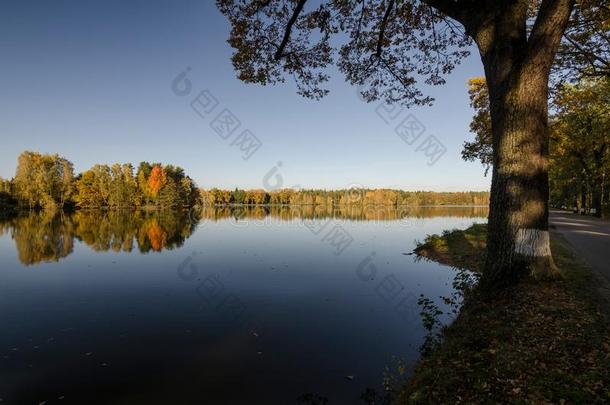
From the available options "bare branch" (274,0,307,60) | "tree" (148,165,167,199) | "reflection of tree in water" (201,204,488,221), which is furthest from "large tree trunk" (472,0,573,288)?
"tree" (148,165,167,199)

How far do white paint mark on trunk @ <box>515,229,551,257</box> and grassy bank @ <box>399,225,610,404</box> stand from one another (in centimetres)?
67

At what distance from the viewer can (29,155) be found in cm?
8675

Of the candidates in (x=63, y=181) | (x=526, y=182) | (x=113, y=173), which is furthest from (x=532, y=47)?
(x=113, y=173)

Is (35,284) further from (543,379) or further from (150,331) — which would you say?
(543,379)

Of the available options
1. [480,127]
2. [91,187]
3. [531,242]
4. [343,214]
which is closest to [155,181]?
[91,187]

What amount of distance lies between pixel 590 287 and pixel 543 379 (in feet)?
17.5

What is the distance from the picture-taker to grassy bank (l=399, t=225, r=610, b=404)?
14.6 ft

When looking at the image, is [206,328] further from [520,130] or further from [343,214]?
[343,214]

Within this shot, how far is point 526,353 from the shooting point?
5355 millimetres

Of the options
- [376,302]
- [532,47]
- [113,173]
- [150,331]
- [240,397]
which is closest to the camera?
[240,397]

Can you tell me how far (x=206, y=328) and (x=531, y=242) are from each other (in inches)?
344

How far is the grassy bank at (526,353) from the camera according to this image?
14.6ft

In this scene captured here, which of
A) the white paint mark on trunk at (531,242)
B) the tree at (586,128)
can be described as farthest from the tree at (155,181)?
the white paint mark on trunk at (531,242)

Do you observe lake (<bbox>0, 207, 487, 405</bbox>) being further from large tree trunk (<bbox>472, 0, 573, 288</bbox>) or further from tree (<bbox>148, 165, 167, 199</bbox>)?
tree (<bbox>148, 165, 167, 199</bbox>)
